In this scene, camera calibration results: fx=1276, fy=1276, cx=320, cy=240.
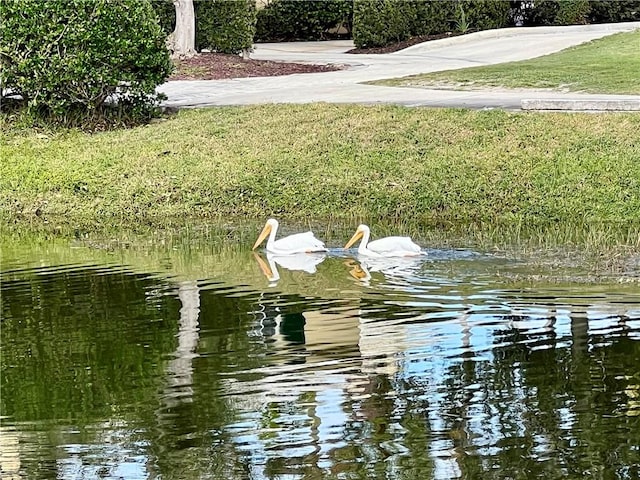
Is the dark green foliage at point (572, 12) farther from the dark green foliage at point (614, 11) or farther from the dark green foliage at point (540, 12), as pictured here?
the dark green foliage at point (614, 11)

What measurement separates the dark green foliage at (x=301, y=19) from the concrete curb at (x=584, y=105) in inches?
874

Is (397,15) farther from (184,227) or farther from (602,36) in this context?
(184,227)

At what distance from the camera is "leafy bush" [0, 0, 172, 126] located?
17.2 meters

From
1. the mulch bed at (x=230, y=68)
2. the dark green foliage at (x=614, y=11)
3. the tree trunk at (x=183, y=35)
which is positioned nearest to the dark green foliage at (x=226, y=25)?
the mulch bed at (x=230, y=68)

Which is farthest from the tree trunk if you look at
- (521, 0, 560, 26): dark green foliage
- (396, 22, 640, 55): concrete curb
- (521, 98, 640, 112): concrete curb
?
(521, 0, 560, 26): dark green foliage

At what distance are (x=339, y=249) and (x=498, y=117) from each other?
516 centimetres

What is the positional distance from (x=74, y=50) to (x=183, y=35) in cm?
882

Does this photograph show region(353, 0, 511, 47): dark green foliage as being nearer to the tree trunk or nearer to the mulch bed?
the mulch bed

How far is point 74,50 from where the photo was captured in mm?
17344

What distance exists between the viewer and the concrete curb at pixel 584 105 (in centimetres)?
1647

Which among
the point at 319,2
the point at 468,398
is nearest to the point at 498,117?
the point at 468,398

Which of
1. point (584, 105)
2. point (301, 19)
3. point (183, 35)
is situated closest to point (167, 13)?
point (183, 35)

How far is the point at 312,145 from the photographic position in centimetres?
1598

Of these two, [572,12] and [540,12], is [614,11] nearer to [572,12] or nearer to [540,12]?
[572,12]
